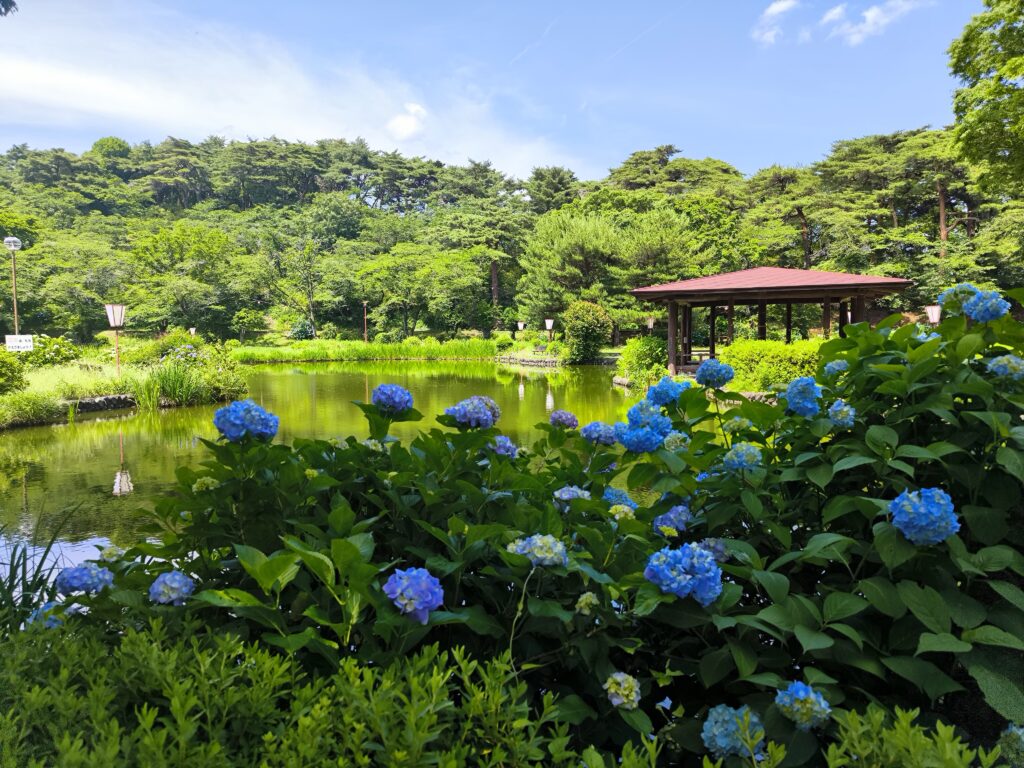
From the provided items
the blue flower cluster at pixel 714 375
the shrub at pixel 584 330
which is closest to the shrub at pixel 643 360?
the shrub at pixel 584 330

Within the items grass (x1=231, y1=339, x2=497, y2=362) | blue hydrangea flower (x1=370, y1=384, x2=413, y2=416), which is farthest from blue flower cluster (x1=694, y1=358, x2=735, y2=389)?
grass (x1=231, y1=339, x2=497, y2=362)

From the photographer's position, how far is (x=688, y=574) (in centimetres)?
94

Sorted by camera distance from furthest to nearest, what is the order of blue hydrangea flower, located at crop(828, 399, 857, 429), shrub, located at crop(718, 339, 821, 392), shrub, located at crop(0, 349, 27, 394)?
shrub, located at crop(718, 339, 821, 392), shrub, located at crop(0, 349, 27, 394), blue hydrangea flower, located at crop(828, 399, 857, 429)

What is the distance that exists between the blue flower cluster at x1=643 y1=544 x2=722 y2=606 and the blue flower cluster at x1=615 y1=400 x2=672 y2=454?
329 mm

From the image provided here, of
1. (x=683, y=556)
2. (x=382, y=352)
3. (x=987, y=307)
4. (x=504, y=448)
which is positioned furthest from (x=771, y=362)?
(x=382, y=352)

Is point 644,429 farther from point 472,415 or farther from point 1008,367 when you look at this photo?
point 1008,367

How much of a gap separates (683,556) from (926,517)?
36 cm

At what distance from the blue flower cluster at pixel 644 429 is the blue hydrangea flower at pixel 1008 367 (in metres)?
0.60

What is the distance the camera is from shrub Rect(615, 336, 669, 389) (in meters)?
12.8

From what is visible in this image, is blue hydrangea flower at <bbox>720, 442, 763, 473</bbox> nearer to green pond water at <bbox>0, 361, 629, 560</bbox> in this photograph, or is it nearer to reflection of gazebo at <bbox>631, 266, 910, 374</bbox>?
green pond water at <bbox>0, 361, 629, 560</bbox>

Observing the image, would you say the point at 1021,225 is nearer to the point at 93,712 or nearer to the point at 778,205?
the point at 778,205

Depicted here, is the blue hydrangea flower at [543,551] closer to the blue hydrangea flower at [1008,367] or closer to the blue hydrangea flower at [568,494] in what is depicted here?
the blue hydrangea flower at [568,494]

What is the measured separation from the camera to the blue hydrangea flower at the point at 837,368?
1.38 metres

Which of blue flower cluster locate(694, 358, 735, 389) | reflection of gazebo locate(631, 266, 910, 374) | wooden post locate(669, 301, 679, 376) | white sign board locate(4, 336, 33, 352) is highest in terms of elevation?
reflection of gazebo locate(631, 266, 910, 374)
